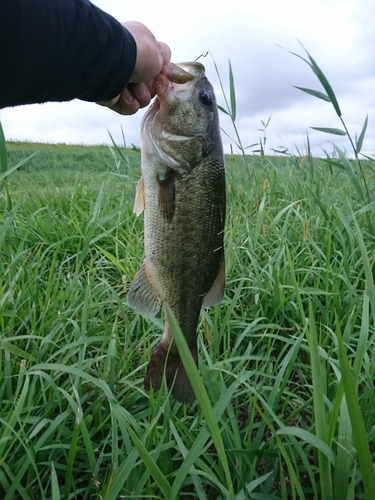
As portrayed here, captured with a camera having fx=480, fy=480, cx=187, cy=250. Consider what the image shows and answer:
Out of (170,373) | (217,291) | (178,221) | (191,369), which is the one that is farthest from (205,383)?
(191,369)

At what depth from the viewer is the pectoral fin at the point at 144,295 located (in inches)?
69.9

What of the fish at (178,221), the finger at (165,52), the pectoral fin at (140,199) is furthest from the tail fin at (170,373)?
the finger at (165,52)

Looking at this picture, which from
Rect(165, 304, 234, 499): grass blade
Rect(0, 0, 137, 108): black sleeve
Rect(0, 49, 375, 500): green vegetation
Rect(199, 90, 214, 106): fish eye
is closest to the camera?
Rect(165, 304, 234, 499): grass blade

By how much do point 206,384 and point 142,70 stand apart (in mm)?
1140

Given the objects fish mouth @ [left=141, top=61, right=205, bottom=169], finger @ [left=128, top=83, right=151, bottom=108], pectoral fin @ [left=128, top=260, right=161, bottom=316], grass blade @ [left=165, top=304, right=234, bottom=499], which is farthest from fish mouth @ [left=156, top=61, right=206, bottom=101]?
grass blade @ [left=165, top=304, right=234, bottom=499]

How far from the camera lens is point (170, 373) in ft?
5.51

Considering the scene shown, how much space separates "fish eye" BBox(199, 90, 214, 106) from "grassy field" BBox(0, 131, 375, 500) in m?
0.77

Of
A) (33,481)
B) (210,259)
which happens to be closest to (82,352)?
(33,481)

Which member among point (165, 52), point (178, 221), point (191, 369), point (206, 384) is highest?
point (165, 52)

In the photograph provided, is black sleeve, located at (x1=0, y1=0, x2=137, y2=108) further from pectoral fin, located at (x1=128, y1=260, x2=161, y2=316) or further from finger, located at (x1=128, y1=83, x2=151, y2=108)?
pectoral fin, located at (x1=128, y1=260, x2=161, y2=316)

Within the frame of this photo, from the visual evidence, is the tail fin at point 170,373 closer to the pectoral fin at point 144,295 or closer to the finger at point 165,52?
the pectoral fin at point 144,295

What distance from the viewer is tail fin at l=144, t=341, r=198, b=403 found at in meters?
1.62

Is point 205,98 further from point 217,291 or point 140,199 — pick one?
point 217,291

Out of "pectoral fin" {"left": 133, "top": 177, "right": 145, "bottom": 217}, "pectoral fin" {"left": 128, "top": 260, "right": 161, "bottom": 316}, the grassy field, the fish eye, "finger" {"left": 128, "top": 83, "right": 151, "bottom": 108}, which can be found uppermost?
"finger" {"left": 128, "top": 83, "right": 151, "bottom": 108}
